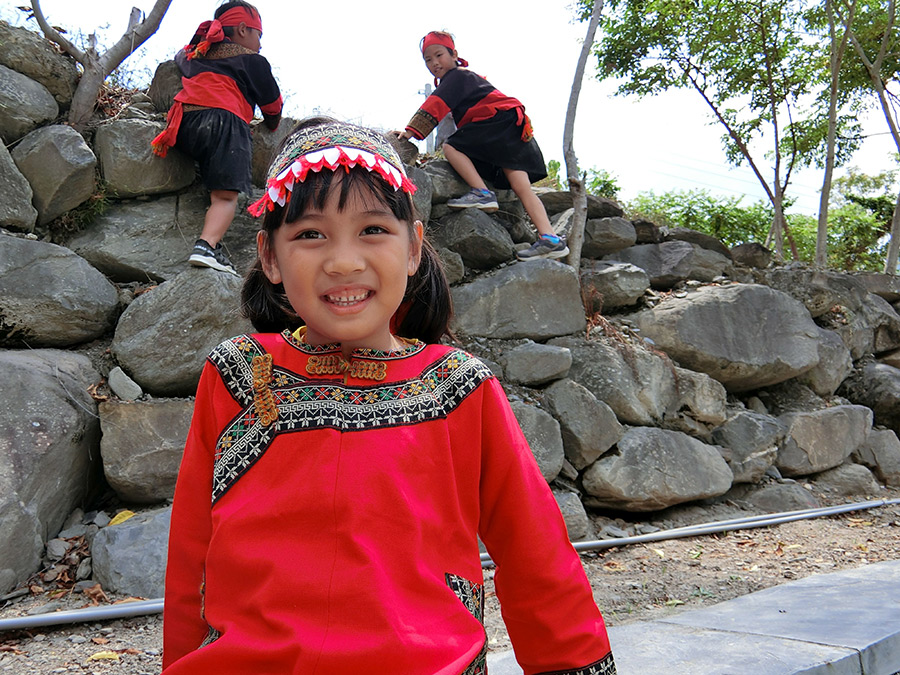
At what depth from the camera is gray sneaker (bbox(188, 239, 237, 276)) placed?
11.6 ft

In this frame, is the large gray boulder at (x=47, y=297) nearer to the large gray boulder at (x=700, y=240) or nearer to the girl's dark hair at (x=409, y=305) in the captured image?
the girl's dark hair at (x=409, y=305)

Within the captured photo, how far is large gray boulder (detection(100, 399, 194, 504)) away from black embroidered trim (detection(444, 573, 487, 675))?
7.31 ft

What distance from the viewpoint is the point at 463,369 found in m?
1.38

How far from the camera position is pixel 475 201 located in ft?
15.9

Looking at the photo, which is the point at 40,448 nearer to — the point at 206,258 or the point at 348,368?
the point at 206,258

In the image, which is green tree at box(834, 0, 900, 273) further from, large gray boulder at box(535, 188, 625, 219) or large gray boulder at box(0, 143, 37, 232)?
large gray boulder at box(0, 143, 37, 232)

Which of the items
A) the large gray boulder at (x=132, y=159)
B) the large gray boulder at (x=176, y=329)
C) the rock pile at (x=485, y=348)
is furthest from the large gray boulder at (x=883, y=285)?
the large gray boulder at (x=132, y=159)

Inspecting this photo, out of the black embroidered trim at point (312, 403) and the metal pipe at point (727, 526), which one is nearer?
the black embroidered trim at point (312, 403)

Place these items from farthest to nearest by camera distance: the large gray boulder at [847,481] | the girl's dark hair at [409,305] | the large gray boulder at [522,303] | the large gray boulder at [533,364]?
1. the large gray boulder at [847,481]
2. the large gray boulder at [522,303]
3. the large gray boulder at [533,364]
4. the girl's dark hair at [409,305]

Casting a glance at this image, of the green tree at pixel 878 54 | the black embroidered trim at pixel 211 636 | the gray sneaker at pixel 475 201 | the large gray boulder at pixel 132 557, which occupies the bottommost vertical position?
the large gray boulder at pixel 132 557

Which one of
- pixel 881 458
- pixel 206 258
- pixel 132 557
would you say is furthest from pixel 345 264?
pixel 881 458

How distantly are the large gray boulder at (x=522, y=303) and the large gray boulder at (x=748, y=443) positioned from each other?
4.25 feet

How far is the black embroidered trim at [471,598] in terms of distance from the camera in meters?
1.19

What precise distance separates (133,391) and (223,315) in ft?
1.75
